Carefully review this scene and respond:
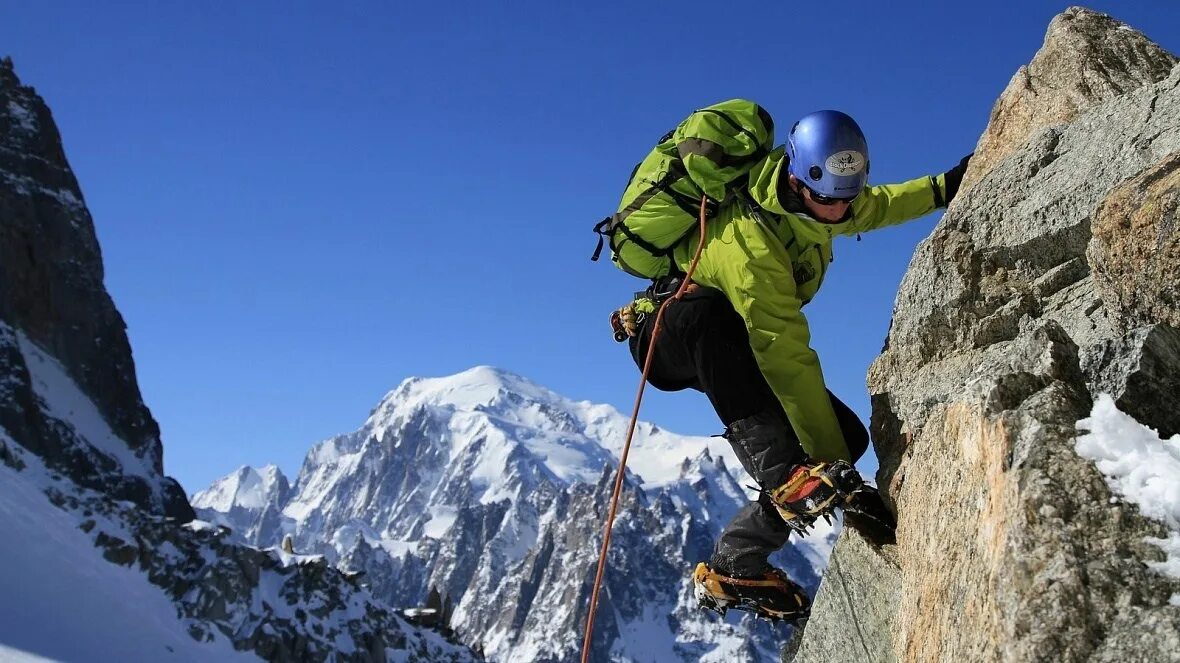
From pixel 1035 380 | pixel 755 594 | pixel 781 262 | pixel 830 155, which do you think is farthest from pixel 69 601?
pixel 1035 380

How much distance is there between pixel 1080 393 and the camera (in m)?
4.23

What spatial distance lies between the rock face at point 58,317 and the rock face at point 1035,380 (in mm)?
99167

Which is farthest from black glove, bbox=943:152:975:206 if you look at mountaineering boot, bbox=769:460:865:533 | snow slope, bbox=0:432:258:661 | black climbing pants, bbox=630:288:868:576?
snow slope, bbox=0:432:258:661

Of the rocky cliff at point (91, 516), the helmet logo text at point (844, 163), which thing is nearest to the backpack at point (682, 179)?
the helmet logo text at point (844, 163)

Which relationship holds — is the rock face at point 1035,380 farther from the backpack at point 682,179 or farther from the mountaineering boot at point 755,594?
the backpack at point 682,179

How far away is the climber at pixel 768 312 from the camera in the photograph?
19.2 feet

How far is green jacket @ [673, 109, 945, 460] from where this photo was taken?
5.84 m

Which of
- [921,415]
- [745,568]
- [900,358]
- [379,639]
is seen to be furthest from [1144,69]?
[379,639]

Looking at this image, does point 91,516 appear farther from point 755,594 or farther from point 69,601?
point 755,594

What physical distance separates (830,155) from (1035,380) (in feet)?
6.96

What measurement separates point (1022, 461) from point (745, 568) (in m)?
3.02

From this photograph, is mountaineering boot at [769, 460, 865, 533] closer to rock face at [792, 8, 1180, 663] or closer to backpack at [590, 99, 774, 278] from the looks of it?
rock face at [792, 8, 1180, 663]

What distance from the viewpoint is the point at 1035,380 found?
4273 millimetres

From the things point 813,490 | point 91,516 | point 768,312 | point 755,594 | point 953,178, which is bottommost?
point 755,594
